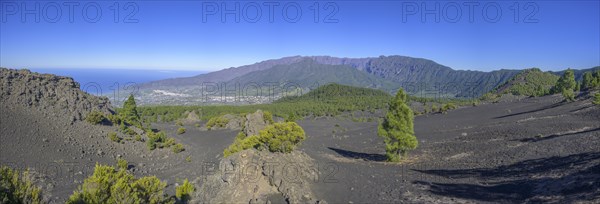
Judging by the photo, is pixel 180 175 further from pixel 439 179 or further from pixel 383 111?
pixel 383 111

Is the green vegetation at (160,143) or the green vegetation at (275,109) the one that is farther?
the green vegetation at (275,109)

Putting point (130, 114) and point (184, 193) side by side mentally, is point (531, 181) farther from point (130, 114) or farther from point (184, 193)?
point (130, 114)

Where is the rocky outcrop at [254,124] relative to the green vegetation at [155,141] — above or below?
above

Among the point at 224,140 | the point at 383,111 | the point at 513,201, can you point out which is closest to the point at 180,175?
the point at 224,140

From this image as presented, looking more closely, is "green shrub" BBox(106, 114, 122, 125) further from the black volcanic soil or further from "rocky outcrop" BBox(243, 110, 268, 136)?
"rocky outcrop" BBox(243, 110, 268, 136)

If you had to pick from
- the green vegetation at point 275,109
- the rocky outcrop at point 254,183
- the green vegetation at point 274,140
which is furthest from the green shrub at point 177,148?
the green vegetation at point 275,109

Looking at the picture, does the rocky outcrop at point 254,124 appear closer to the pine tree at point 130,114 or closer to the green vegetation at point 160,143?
the green vegetation at point 160,143
